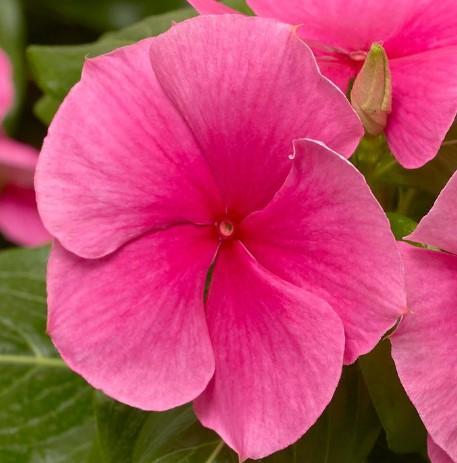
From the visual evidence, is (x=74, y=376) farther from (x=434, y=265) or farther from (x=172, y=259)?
(x=434, y=265)

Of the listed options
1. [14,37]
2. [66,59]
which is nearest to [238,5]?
[66,59]

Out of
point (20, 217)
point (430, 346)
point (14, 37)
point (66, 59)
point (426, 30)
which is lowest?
point (20, 217)

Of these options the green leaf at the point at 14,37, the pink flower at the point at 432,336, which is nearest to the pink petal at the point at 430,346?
the pink flower at the point at 432,336

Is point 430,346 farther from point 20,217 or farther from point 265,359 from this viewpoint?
point 20,217

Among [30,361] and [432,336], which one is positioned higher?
[432,336]

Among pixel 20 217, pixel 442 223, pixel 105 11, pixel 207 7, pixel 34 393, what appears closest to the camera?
pixel 442 223

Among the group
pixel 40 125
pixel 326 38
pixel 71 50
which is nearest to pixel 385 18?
pixel 326 38
